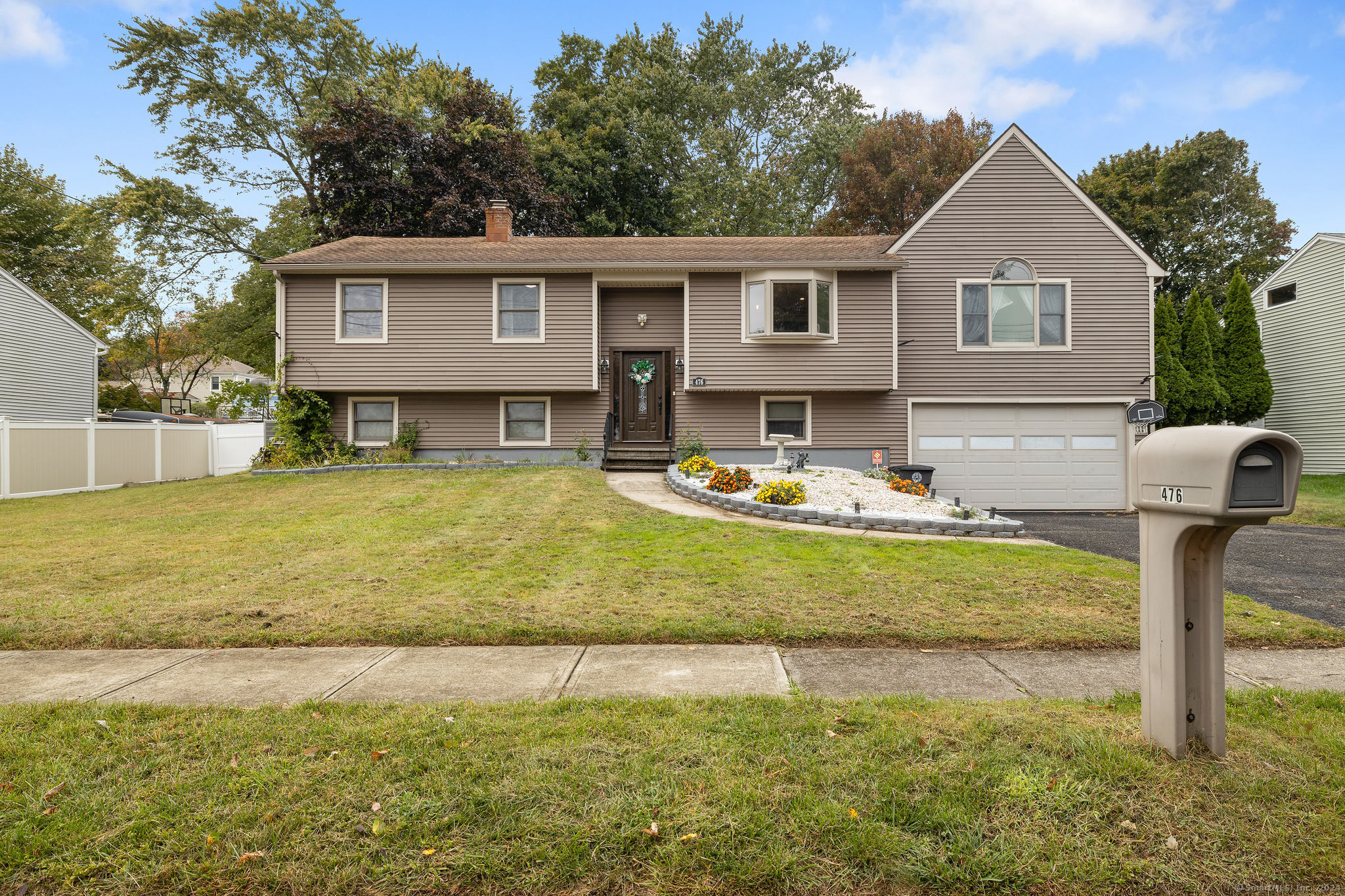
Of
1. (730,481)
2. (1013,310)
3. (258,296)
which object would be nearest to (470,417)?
(730,481)

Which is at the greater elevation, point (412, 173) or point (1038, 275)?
point (412, 173)

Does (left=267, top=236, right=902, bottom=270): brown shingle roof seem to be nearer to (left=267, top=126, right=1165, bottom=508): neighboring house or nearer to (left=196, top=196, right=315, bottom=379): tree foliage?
(left=267, top=126, right=1165, bottom=508): neighboring house

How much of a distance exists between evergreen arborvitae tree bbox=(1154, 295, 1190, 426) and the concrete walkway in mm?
12833

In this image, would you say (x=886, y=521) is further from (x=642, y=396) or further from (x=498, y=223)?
(x=498, y=223)

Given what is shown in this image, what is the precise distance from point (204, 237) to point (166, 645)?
91.2 feet

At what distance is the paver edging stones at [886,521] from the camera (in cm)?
891

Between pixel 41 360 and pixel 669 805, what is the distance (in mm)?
26542

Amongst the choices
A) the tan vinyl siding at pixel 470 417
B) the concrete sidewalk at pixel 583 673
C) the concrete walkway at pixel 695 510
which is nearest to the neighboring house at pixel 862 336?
the tan vinyl siding at pixel 470 417

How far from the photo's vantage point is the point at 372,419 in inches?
627

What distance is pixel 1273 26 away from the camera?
11727mm

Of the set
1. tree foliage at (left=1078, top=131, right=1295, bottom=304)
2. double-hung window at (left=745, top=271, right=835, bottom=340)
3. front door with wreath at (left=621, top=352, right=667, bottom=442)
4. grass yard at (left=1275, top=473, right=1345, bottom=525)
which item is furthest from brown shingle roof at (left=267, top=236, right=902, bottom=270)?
tree foliage at (left=1078, top=131, right=1295, bottom=304)

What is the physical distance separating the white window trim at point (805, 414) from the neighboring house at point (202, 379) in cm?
3897

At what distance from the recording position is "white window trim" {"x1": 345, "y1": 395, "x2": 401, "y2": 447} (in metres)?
15.8

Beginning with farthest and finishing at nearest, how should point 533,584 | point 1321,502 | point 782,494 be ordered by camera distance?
point 1321,502 < point 782,494 < point 533,584
